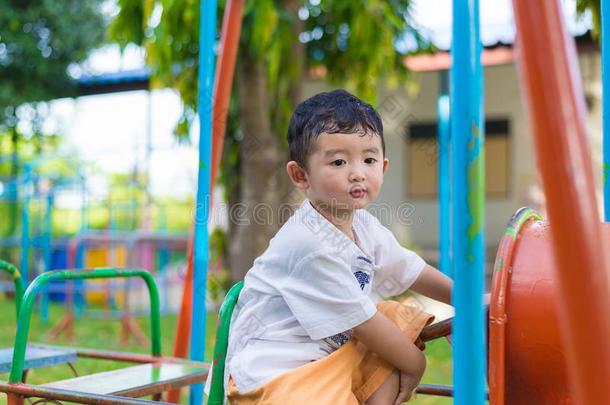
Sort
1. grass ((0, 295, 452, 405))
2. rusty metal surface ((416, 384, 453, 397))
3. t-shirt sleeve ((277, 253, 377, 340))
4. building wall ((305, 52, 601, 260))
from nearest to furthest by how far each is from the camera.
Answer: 1. t-shirt sleeve ((277, 253, 377, 340))
2. rusty metal surface ((416, 384, 453, 397))
3. grass ((0, 295, 452, 405))
4. building wall ((305, 52, 601, 260))

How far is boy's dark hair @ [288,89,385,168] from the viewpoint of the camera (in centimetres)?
132

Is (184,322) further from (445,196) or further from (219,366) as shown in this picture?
(445,196)

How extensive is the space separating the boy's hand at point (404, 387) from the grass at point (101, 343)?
2134 mm

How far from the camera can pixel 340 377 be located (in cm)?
126

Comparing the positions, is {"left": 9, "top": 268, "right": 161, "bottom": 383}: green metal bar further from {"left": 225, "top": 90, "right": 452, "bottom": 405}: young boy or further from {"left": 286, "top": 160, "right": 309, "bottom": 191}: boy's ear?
{"left": 286, "top": 160, "right": 309, "bottom": 191}: boy's ear

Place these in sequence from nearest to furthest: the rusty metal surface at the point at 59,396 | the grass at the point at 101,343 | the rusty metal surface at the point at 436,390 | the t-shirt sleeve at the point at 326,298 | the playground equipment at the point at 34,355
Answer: the t-shirt sleeve at the point at 326,298
the rusty metal surface at the point at 59,396
the rusty metal surface at the point at 436,390
the playground equipment at the point at 34,355
the grass at the point at 101,343

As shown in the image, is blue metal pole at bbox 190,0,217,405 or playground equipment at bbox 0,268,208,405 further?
blue metal pole at bbox 190,0,217,405

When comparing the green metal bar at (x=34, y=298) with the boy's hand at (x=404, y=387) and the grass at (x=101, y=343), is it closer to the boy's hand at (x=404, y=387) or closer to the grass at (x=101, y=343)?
the boy's hand at (x=404, y=387)

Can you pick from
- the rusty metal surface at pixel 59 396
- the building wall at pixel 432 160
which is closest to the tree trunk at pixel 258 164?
the rusty metal surface at pixel 59 396

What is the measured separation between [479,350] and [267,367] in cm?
48

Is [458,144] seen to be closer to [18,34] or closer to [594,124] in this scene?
[594,124]

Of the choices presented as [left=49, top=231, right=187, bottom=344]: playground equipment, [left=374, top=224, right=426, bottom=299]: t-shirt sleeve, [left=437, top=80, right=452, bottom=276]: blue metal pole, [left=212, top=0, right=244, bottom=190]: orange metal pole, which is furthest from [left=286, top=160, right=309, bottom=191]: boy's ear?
[left=49, top=231, right=187, bottom=344]: playground equipment

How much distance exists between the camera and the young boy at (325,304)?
125 cm

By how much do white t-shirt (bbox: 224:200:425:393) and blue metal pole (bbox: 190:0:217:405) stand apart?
0.64 meters
